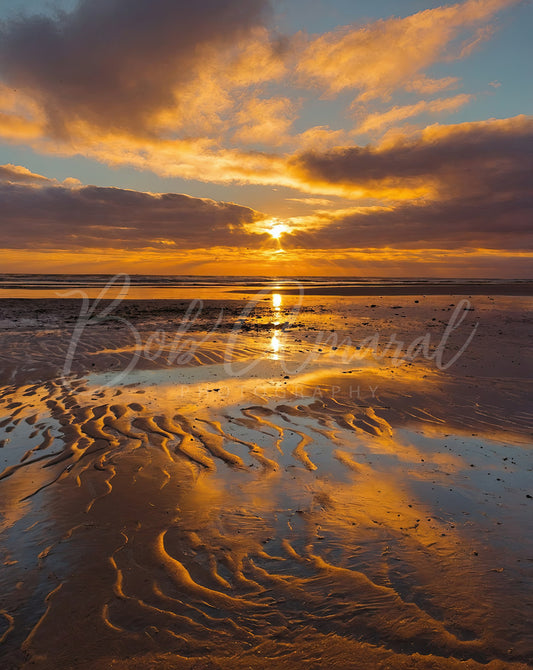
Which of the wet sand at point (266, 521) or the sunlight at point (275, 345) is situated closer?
the wet sand at point (266, 521)

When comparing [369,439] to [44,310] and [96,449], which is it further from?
[44,310]

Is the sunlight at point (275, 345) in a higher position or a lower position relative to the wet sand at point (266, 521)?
lower

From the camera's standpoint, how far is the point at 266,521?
4.46 m

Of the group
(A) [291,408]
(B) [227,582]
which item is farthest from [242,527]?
(A) [291,408]

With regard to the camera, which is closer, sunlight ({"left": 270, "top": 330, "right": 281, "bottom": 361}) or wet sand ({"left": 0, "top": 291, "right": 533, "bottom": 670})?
wet sand ({"left": 0, "top": 291, "right": 533, "bottom": 670})

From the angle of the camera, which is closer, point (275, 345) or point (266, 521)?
point (266, 521)

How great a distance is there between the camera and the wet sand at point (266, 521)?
2.95m

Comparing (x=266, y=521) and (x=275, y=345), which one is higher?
(x=266, y=521)

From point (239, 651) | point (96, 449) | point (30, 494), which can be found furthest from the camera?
point (96, 449)

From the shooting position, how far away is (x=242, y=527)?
434cm

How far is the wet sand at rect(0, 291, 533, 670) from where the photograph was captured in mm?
2951

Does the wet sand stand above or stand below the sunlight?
above

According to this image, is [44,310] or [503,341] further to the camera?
[44,310]

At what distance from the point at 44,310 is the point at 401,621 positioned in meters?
30.0
